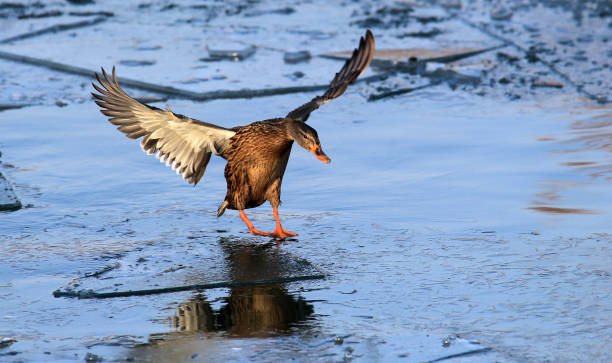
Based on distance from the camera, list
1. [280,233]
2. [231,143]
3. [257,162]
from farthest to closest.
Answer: [231,143]
[257,162]
[280,233]

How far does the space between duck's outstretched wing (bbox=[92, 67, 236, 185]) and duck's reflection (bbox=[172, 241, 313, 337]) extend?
3.20 ft

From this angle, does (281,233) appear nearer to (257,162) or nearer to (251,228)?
(251,228)

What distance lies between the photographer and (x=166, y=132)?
522 centimetres

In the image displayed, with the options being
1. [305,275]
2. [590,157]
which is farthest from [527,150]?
[305,275]

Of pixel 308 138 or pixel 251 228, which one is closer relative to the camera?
pixel 308 138

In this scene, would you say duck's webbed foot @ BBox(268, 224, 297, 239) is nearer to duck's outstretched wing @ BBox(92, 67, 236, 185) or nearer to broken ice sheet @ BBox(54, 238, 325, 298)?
broken ice sheet @ BBox(54, 238, 325, 298)

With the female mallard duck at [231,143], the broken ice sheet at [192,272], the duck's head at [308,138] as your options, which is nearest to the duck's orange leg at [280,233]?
the female mallard duck at [231,143]

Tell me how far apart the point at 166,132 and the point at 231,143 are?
1.23 feet

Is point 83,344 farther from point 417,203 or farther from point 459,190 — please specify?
point 459,190

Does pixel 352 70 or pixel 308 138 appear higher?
pixel 352 70

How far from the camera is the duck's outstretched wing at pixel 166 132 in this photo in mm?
5073

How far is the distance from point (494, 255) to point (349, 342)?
1.30 m

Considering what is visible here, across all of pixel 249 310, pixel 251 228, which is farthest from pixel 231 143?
pixel 249 310

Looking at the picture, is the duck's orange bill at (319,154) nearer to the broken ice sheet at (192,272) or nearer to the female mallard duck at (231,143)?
the female mallard duck at (231,143)
